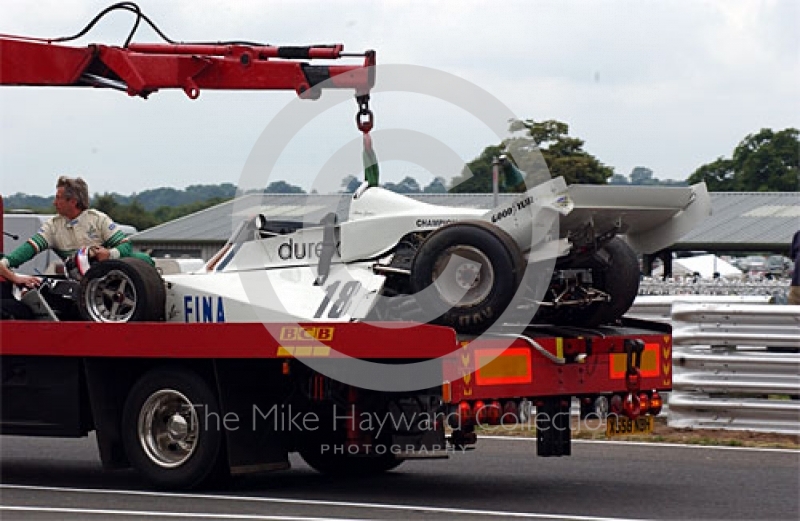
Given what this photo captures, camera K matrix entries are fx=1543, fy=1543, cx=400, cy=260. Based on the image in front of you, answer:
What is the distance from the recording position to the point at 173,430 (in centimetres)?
1120

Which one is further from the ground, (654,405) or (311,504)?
(654,405)

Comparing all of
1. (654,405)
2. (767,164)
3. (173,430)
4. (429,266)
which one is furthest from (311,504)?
(767,164)

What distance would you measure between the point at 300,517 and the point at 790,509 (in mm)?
3315

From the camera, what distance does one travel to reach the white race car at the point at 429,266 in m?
10.4

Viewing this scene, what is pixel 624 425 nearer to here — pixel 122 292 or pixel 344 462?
pixel 344 462

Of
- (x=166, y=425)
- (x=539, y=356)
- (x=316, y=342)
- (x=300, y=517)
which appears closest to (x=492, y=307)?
(x=539, y=356)

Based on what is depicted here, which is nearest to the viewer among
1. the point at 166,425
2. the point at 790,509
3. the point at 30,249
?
the point at 790,509

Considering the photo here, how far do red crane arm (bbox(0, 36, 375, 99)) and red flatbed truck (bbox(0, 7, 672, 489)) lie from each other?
1.97ft

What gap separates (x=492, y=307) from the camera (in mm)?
10258

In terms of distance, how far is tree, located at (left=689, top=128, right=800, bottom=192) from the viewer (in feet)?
276

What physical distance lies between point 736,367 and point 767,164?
2897 inches

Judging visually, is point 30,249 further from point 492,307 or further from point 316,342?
Answer: point 492,307

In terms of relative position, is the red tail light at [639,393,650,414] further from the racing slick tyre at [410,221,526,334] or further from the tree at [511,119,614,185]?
the tree at [511,119,614,185]

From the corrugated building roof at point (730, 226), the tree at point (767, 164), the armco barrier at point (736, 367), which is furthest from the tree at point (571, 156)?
the armco barrier at point (736, 367)
